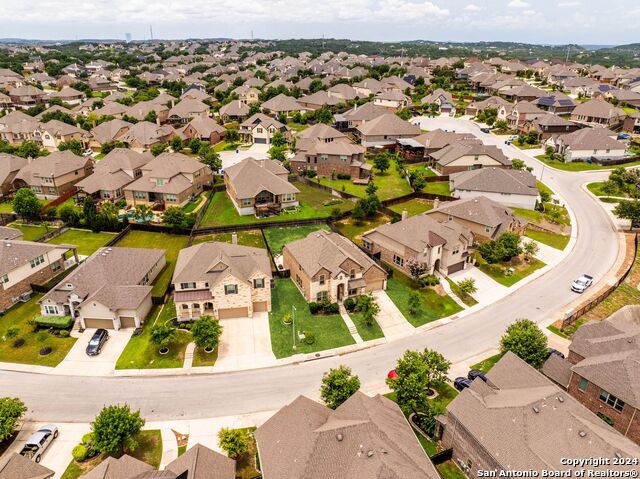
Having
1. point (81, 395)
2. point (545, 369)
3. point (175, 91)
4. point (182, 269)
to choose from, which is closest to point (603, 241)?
point (545, 369)

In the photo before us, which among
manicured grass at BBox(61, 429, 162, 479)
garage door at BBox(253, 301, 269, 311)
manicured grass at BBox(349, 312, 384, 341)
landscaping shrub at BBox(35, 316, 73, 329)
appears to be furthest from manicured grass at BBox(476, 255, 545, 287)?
landscaping shrub at BBox(35, 316, 73, 329)

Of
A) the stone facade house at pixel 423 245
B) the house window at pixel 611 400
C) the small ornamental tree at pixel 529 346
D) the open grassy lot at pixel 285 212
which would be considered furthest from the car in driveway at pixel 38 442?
the house window at pixel 611 400

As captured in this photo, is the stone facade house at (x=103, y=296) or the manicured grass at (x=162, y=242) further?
the manicured grass at (x=162, y=242)

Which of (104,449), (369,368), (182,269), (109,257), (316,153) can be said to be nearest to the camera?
(104,449)

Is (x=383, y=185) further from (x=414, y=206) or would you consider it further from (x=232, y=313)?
(x=232, y=313)

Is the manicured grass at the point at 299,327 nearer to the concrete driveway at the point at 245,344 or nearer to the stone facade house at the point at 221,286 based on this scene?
the concrete driveway at the point at 245,344

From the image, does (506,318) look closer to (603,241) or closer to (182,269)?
(603,241)
